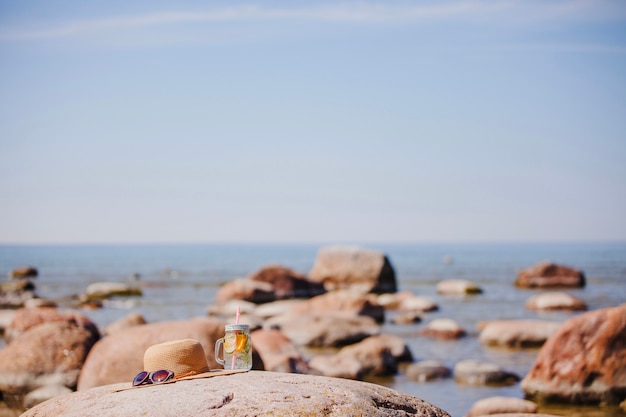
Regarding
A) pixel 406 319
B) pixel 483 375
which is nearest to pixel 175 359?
pixel 483 375

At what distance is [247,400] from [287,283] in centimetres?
2888

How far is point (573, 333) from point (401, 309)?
16012 millimetres

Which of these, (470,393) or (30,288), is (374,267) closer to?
(30,288)

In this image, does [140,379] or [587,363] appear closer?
[140,379]

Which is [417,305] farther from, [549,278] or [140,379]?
[140,379]

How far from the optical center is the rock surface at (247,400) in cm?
456

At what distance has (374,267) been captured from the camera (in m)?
35.8

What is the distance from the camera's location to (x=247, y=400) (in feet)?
15.3

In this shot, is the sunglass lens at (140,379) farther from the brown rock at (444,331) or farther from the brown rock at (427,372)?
the brown rock at (444,331)

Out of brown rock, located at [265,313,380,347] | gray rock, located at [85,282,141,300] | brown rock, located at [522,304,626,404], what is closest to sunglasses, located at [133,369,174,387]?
brown rock, located at [522,304,626,404]

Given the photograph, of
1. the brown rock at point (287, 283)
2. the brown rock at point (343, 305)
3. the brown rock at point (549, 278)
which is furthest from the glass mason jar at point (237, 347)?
the brown rock at point (549, 278)

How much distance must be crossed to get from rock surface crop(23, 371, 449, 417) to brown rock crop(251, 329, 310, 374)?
271 inches

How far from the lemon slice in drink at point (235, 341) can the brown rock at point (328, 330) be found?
42.6 feet

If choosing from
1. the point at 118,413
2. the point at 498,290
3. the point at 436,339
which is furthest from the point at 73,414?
the point at 498,290
